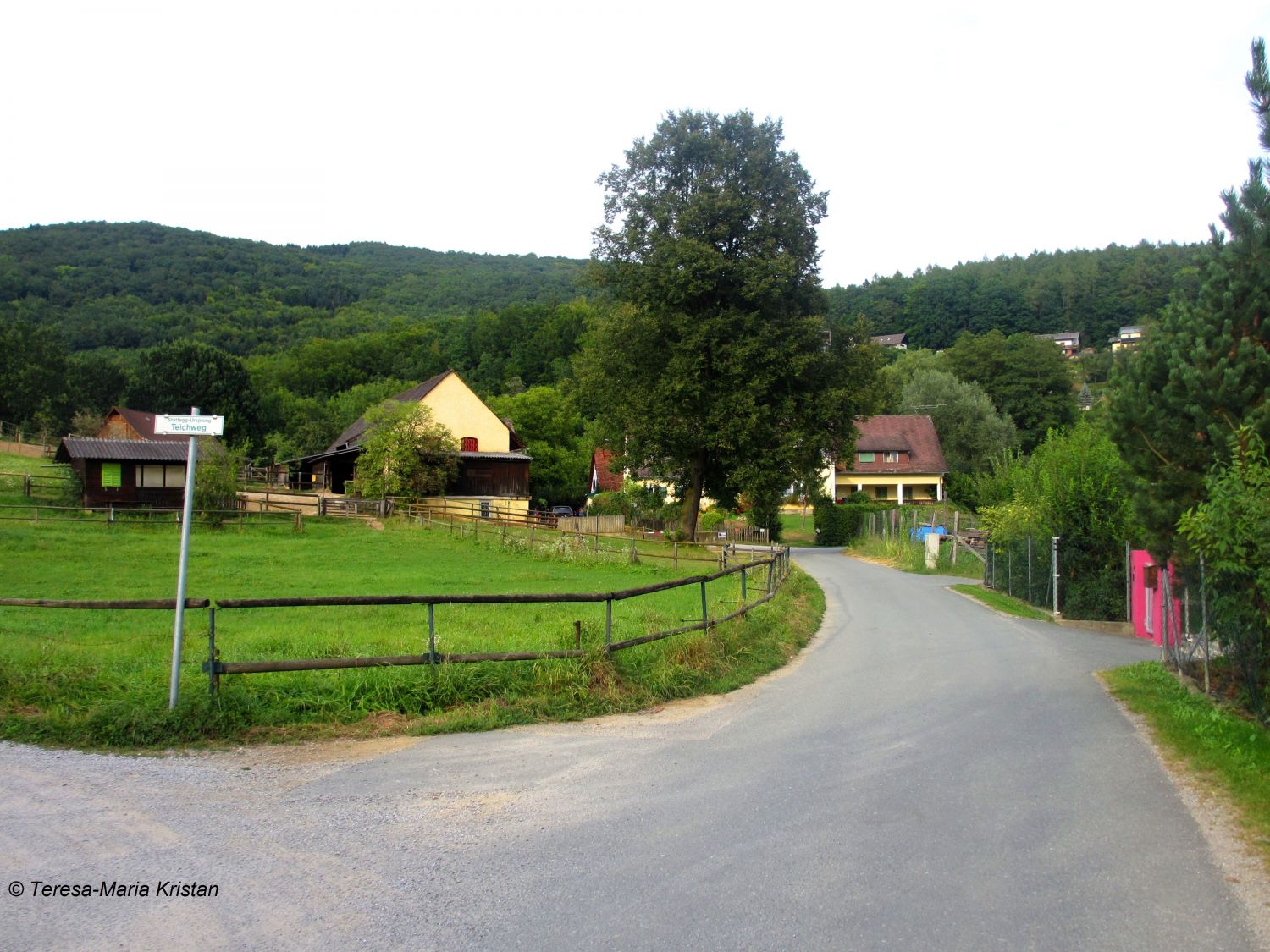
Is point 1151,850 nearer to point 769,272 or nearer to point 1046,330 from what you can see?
point 769,272

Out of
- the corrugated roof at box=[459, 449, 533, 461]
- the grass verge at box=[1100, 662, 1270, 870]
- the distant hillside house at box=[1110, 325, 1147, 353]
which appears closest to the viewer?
the grass verge at box=[1100, 662, 1270, 870]

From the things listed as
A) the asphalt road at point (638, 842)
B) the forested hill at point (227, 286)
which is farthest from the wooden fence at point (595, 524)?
the forested hill at point (227, 286)

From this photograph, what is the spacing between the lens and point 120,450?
144 ft

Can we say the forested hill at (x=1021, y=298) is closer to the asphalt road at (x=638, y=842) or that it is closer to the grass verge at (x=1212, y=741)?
the grass verge at (x=1212, y=741)

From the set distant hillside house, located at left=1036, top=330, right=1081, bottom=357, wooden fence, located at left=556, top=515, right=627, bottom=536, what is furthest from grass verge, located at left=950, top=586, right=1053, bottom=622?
distant hillside house, located at left=1036, top=330, right=1081, bottom=357

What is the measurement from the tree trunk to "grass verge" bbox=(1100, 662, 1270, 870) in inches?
1054

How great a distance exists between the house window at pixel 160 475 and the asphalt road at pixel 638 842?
41.8 m

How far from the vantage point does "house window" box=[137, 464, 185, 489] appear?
1754 inches

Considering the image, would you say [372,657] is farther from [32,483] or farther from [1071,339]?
[1071,339]

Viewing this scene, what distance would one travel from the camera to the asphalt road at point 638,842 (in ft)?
14.6

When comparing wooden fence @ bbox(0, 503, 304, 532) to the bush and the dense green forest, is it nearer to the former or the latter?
the bush

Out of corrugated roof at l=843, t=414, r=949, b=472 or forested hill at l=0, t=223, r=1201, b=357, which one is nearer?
corrugated roof at l=843, t=414, r=949, b=472

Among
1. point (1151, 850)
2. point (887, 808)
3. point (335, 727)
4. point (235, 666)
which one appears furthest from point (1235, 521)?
point (235, 666)

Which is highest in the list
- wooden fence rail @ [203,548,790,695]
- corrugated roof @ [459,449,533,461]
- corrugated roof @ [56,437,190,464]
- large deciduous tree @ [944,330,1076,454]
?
large deciduous tree @ [944,330,1076,454]
